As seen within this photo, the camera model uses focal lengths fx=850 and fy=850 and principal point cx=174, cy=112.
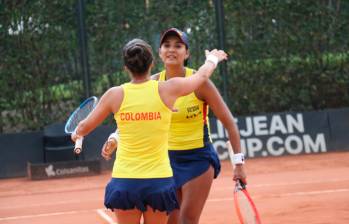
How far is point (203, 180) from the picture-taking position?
240 inches

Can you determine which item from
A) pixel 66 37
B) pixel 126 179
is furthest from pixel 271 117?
pixel 126 179

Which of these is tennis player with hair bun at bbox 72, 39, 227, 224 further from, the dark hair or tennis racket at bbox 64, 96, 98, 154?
tennis racket at bbox 64, 96, 98, 154

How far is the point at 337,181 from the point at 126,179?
317 inches

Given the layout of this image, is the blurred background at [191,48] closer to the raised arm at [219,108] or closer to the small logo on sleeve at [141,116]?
the raised arm at [219,108]

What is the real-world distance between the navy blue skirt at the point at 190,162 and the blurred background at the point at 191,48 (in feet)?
34.1

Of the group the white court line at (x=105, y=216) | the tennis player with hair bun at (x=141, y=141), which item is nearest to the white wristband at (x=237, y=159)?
the tennis player with hair bun at (x=141, y=141)

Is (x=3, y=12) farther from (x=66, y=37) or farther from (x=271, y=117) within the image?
(x=271, y=117)

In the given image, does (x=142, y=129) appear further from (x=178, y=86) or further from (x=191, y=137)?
(x=191, y=137)

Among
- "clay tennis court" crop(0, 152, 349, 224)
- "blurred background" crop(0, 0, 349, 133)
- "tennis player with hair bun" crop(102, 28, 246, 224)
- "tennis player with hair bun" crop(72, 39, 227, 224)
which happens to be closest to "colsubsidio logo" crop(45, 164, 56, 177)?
"clay tennis court" crop(0, 152, 349, 224)

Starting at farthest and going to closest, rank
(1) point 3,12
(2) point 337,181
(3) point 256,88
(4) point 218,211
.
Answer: (3) point 256,88
(1) point 3,12
(2) point 337,181
(4) point 218,211

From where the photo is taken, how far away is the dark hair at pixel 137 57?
4777mm

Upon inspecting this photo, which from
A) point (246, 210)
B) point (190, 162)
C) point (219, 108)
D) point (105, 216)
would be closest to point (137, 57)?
point (219, 108)

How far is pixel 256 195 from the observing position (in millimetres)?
11539

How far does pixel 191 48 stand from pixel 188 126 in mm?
10807
